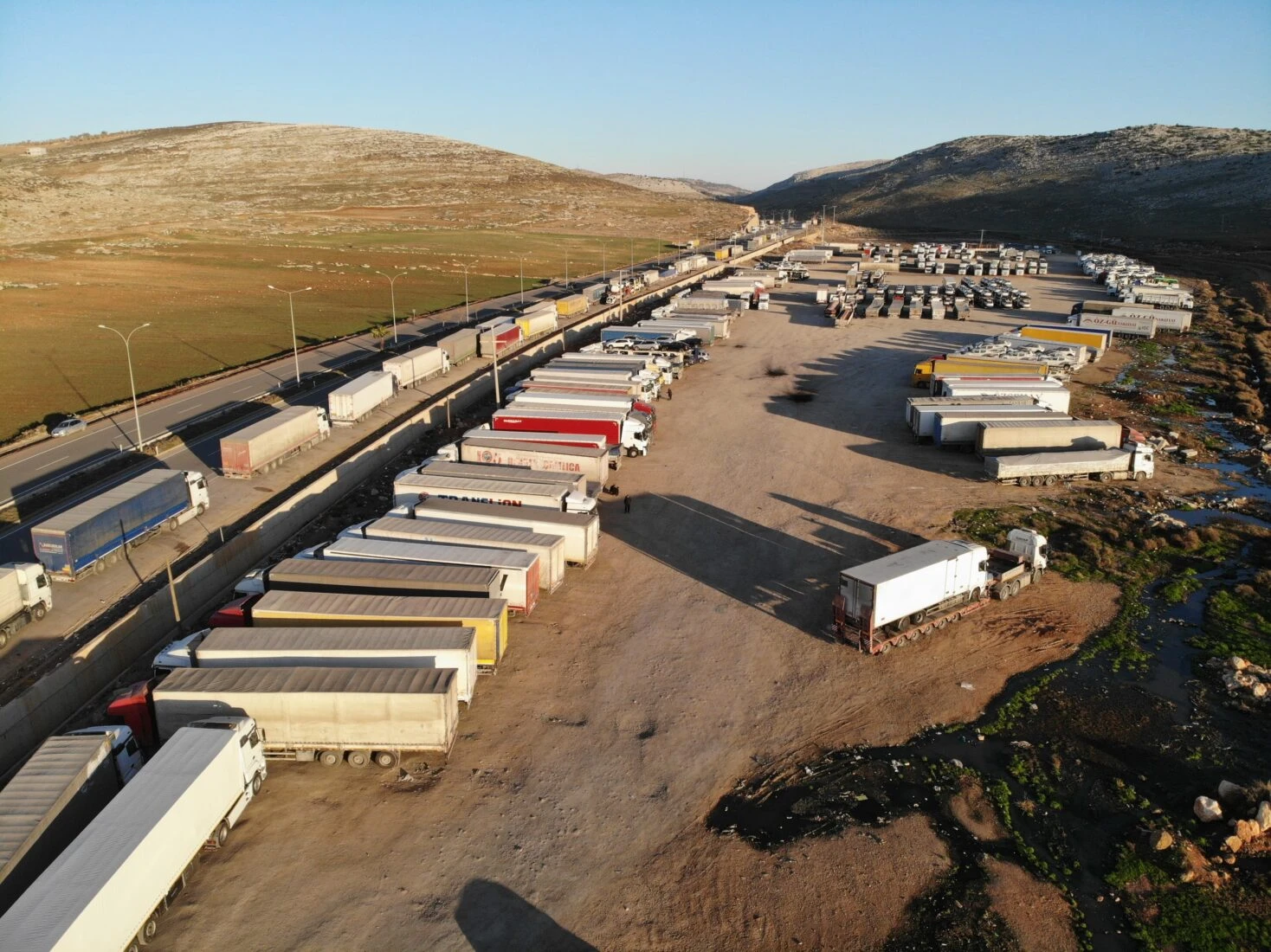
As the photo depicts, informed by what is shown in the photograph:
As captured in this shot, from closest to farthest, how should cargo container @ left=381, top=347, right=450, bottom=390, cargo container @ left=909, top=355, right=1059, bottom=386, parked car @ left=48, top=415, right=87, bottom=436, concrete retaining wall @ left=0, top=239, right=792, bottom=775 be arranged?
concrete retaining wall @ left=0, top=239, right=792, bottom=775, parked car @ left=48, top=415, right=87, bottom=436, cargo container @ left=381, top=347, right=450, bottom=390, cargo container @ left=909, top=355, right=1059, bottom=386

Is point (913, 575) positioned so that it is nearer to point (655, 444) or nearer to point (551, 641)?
point (551, 641)

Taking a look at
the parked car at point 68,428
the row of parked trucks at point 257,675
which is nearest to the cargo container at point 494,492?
the row of parked trucks at point 257,675

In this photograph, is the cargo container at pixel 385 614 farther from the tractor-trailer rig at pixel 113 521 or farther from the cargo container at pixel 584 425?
the cargo container at pixel 584 425

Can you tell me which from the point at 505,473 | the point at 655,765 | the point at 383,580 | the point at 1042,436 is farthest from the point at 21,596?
the point at 1042,436

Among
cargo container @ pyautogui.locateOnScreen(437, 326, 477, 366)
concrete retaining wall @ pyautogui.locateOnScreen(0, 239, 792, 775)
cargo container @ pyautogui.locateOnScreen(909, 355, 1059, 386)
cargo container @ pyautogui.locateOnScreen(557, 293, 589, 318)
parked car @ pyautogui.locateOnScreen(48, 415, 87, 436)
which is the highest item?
cargo container @ pyautogui.locateOnScreen(557, 293, 589, 318)

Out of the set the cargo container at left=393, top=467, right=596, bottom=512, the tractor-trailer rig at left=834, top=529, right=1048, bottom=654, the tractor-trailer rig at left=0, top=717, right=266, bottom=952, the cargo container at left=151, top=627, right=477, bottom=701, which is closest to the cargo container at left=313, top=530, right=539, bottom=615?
the cargo container at left=151, top=627, right=477, bottom=701

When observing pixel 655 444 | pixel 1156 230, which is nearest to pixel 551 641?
pixel 655 444

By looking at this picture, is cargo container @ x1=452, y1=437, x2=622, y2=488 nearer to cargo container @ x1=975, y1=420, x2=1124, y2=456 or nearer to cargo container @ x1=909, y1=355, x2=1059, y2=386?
cargo container @ x1=975, y1=420, x2=1124, y2=456
